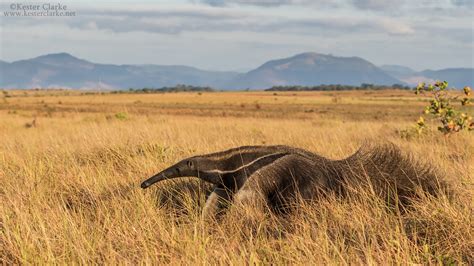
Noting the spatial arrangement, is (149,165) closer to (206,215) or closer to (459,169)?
(206,215)

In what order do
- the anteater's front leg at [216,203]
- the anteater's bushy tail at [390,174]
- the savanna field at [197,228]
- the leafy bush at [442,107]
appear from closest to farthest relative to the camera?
the savanna field at [197,228]
the anteater's front leg at [216,203]
the anteater's bushy tail at [390,174]
the leafy bush at [442,107]

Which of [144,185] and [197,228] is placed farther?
[144,185]

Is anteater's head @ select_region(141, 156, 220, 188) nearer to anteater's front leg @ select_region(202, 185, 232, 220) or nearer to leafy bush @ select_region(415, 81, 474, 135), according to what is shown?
anteater's front leg @ select_region(202, 185, 232, 220)

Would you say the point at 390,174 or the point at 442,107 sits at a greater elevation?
the point at 442,107

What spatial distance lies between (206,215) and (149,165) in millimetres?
2365

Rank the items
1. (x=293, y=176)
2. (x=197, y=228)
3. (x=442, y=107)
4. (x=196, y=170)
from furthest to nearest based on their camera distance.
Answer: (x=442, y=107) → (x=196, y=170) → (x=293, y=176) → (x=197, y=228)

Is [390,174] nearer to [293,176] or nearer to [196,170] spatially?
[293,176]

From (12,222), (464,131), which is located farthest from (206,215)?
(464,131)

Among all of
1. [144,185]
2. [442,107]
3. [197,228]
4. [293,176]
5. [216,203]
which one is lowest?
[197,228]

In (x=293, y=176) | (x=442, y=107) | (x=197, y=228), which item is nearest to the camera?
(x=197, y=228)

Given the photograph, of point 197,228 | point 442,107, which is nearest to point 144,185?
point 197,228

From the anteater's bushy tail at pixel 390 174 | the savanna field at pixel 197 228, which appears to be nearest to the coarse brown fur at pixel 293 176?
the anteater's bushy tail at pixel 390 174

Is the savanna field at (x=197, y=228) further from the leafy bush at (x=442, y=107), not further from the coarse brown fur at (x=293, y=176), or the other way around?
the leafy bush at (x=442, y=107)

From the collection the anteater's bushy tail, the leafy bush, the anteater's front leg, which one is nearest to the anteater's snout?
the anteater's front leg
